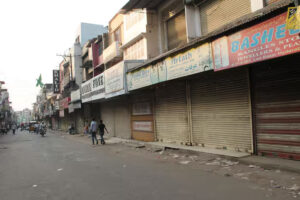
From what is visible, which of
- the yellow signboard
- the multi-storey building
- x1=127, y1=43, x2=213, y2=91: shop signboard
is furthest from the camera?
x1=127, y1=43, x2=213, y2=91: shop signboard

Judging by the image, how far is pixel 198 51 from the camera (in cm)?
952

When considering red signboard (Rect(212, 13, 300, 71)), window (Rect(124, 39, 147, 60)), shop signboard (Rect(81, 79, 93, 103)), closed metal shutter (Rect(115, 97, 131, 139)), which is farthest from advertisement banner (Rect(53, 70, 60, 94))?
red signboard (Rect(212, 13, 300, 71))

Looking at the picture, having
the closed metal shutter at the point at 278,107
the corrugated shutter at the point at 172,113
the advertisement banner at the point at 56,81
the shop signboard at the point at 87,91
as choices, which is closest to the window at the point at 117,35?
the shop signboard at the point at 87,91

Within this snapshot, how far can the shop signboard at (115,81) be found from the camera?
16.4 m

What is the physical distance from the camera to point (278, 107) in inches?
315

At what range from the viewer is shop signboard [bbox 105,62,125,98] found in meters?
16.4

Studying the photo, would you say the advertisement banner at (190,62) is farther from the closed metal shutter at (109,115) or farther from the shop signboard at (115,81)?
the closed metal shutter at (109,115)

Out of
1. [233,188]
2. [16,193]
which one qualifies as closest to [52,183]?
[16,193]

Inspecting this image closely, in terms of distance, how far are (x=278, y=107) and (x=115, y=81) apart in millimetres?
11394

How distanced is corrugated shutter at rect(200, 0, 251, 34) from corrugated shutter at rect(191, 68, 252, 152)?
2.26m

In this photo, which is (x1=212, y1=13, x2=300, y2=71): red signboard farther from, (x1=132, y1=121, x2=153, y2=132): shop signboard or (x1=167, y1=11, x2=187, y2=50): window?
(x1=132, y1=121, x2=153, y2=132): shop signboard

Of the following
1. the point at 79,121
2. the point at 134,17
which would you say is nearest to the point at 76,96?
the point at 79,121

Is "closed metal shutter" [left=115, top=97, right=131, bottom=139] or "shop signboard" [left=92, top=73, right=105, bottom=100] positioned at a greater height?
"shop signboard" [left=92, top=73, right=105, bottom=100]

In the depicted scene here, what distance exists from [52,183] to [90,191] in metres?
1.48
